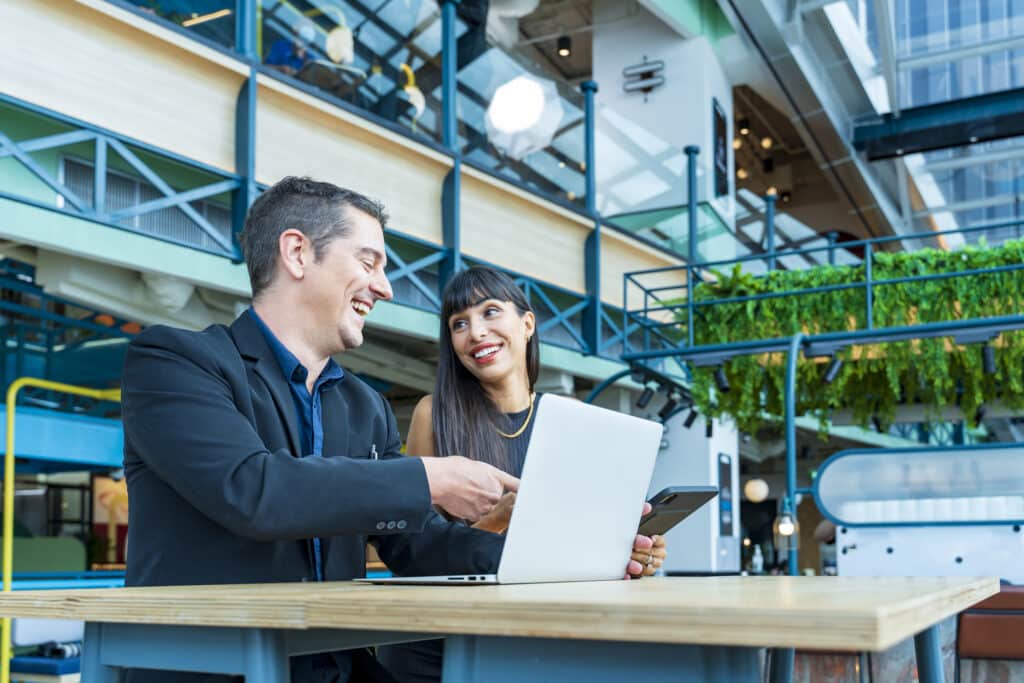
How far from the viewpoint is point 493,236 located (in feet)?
29.2

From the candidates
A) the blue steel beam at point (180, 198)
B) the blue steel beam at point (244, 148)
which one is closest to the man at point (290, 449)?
the blue steel beam at point (180, 198)

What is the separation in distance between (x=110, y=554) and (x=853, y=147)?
10.9m

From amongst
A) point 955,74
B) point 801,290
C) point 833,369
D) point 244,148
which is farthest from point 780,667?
point 955,74

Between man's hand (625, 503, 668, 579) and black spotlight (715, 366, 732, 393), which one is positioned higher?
black spotlight (715, 366, 732, 393)

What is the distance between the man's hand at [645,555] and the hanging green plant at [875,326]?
22.8 feet

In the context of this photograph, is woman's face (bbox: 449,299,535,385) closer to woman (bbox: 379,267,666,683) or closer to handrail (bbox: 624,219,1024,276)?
woman (bbox: 379,267,666,683)

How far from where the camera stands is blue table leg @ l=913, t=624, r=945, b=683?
182 cm

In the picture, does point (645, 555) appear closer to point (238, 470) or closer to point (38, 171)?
point (238, 470)

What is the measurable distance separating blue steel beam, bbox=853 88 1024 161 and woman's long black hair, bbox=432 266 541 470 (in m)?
11.9

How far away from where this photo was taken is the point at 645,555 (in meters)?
2.00

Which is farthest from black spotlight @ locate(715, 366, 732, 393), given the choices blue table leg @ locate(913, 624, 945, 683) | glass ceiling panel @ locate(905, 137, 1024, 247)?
blue table leg @ locate(913, 624, 945, 683)

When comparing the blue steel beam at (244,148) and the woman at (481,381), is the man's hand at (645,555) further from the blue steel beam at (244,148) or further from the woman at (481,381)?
the blue steel beam at (244,148)

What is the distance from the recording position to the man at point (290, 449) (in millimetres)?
1535

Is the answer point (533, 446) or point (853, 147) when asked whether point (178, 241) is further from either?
point (853, 147)
